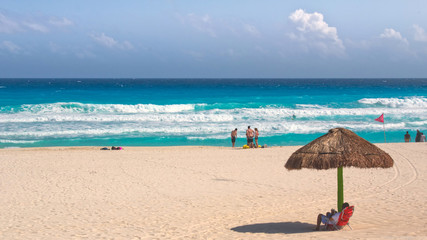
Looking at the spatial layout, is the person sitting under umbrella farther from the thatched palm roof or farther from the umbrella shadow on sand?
the thatched palm roof

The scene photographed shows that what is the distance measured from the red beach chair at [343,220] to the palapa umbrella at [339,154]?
59cm

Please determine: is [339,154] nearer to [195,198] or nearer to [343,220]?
[343,220]

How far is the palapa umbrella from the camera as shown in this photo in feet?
26.3

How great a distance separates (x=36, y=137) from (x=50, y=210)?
16.7 metres

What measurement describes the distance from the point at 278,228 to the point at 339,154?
1.87 meters

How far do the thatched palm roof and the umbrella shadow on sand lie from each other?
1.18 meters

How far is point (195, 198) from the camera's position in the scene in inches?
452

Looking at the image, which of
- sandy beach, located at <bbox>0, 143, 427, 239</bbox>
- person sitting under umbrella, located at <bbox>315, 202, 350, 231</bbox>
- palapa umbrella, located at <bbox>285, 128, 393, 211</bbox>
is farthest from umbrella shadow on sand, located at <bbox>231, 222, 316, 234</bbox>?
palapa umbrella, located at <bbox>285, 128, 393, 211</bbox>

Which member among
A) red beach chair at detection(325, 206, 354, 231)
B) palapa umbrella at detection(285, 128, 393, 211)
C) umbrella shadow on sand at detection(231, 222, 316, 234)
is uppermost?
palapa umbrella at detection(285, 128, 393, 211)

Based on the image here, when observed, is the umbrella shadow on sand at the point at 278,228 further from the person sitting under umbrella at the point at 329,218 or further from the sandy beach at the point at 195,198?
the person sitting under umbrella at the point at 329,218

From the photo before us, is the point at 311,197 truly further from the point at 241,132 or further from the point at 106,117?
the point at 106,117

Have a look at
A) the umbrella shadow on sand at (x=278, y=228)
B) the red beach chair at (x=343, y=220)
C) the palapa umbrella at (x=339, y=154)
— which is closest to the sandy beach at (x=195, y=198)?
the umbrella shadow on sand at (x=278, y=228)

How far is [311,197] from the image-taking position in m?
11.5

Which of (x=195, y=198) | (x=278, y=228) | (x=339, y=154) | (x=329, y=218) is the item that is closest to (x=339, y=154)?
(x=339, y=154)
